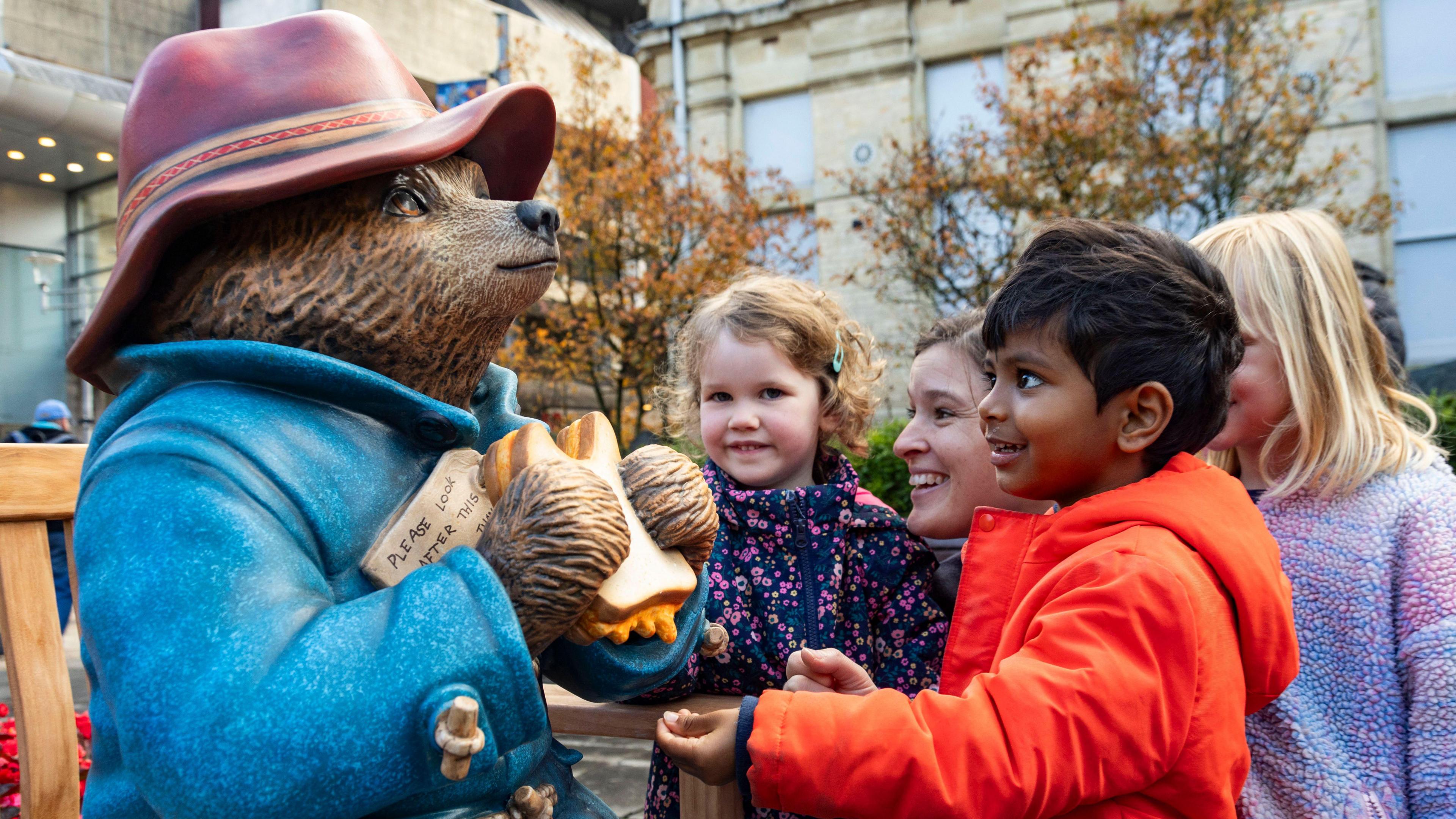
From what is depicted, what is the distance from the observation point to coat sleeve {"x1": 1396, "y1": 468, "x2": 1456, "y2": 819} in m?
1.65

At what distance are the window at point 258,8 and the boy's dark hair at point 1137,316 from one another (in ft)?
38.3

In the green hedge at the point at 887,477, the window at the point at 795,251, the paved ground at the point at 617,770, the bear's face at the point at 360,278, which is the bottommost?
the paved ground at the point at 617,770

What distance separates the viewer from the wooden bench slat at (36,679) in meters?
1.65

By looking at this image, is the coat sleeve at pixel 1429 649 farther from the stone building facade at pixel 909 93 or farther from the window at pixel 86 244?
the window at pixel 86 244

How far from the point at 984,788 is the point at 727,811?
688mm

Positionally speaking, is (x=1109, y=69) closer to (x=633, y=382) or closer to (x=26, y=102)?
(x=633, y=382)

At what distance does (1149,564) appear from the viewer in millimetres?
1291

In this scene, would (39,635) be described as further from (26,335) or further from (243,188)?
(26,335)

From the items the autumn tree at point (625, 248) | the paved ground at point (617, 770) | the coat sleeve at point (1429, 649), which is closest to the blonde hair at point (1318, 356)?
the coat sleeve at point (1429, 649)

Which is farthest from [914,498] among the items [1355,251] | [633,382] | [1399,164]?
[1399,164]

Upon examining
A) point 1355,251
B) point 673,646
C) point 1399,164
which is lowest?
point 673,646

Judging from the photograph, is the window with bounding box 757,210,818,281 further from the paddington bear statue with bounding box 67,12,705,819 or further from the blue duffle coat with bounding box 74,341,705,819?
the blue duffle coat with bounding box 74,341,705,819

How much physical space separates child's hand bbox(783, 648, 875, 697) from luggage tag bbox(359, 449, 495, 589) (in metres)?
0.64

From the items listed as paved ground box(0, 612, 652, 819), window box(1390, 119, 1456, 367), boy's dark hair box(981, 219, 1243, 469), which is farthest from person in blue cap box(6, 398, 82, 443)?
window box(1390, 119, 1456, 367)
